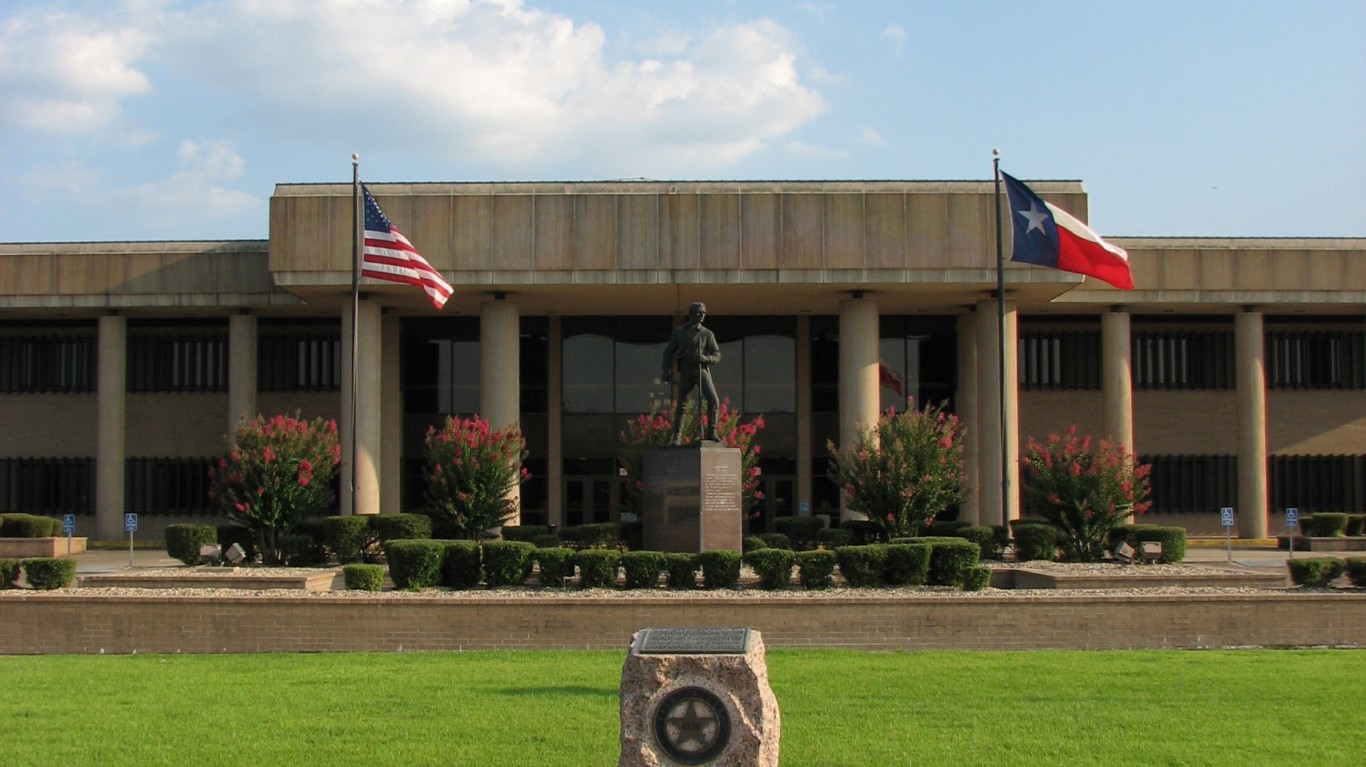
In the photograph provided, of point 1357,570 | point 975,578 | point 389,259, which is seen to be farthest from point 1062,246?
point 389,259

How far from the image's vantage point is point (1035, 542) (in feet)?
90.4

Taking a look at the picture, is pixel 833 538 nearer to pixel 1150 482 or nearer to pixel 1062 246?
pixel 1062 246

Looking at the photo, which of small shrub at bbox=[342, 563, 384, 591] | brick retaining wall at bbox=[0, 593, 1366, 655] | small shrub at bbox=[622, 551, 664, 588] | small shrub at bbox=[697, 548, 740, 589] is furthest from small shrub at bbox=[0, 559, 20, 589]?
small shrub at bbox=[697, 548, 740, 589]

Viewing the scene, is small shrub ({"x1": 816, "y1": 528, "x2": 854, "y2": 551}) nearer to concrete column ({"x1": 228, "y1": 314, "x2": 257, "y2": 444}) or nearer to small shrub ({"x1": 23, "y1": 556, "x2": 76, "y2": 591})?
small shrub ({"x1": 23, "y1": 556, "x2": 76, "y2": 591})

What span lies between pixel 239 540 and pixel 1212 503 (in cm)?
2826

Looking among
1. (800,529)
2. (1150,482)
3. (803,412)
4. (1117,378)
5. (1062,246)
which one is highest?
(1062,246)

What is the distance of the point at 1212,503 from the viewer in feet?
137

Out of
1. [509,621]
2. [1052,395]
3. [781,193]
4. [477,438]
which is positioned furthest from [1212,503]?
[509,621]

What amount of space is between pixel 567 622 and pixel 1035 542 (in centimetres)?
1391

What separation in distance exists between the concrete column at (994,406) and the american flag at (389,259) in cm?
1488

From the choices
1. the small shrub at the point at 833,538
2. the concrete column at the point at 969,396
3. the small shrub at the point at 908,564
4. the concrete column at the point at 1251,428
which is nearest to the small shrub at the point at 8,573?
the small shrub at the point at 908,564

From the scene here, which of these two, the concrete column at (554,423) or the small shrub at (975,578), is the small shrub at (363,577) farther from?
the concrete column at (554,423)

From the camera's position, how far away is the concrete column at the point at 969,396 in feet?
128

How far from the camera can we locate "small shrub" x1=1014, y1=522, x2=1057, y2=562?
27.6 meters
